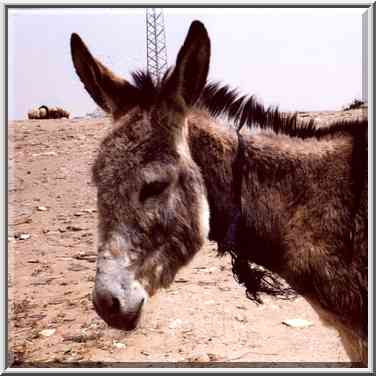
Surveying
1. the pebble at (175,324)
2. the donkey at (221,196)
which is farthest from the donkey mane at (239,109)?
the pebble at (175,324)

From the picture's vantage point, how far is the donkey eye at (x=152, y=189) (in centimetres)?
152

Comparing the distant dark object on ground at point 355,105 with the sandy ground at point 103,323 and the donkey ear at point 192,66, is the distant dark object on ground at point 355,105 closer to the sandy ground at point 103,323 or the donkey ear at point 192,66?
the sandy ground at point 103,323

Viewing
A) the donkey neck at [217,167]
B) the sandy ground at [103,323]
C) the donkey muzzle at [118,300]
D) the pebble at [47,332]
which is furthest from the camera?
the pebble at [47,332]

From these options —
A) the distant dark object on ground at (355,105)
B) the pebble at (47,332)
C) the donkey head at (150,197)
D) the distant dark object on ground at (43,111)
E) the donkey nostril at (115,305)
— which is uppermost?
the distant dark object on ground at (43,111)

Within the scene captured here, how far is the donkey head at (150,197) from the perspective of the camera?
148cm

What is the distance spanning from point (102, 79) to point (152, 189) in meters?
0.52

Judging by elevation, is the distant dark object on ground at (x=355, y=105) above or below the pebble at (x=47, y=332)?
above

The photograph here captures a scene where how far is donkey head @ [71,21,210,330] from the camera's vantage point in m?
1.48

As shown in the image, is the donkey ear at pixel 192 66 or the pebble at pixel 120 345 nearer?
the donkey ear at pixel 192 66

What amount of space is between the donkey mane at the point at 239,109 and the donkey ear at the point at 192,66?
3.6 inches

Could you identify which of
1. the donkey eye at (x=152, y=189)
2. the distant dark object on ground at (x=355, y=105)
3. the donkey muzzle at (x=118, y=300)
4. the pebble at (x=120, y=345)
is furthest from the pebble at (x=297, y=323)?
the donkey eye at (x=152, y=189)

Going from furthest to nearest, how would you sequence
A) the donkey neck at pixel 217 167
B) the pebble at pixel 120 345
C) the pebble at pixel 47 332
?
the pebble at pixel 47 332 < the pebble at pixel 120 345 < the donkey neck at pixel 217 167

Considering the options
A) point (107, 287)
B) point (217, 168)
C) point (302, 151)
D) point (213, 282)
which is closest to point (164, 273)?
point (107, 287)

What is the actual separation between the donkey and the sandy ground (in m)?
0.23
